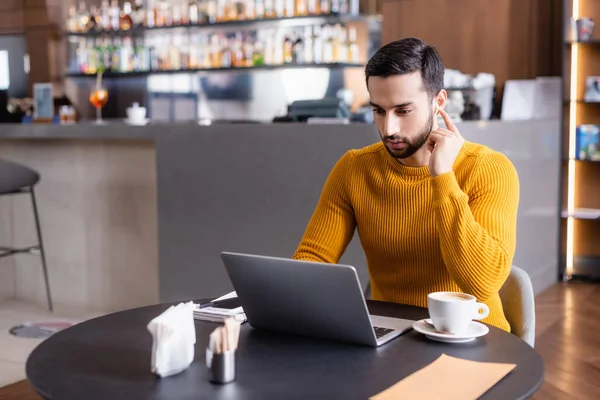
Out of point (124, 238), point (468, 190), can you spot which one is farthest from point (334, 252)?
point (124, 238)

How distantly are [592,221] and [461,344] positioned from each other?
427cm

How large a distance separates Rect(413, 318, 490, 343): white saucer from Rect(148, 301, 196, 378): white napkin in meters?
0.42

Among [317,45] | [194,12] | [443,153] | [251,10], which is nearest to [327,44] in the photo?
[317,45]

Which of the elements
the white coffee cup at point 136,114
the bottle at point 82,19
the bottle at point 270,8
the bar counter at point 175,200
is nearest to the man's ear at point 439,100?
the bar counter at point 175,200

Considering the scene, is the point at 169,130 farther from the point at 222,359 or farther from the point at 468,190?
Answer: the point at 222,359

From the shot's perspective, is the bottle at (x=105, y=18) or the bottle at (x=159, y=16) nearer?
Result: the bottle at (x=159, y=16)

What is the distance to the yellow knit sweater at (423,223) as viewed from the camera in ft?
5.60

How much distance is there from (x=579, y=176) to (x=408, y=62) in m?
3.87

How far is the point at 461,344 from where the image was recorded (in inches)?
54.6

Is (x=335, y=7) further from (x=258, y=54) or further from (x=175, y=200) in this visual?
(x=175, y=200)

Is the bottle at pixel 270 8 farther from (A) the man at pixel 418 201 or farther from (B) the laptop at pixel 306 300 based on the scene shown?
(B) the laptop at pixel 306 300

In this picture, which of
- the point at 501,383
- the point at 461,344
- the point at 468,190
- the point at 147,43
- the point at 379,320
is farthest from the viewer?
the point at 147,43

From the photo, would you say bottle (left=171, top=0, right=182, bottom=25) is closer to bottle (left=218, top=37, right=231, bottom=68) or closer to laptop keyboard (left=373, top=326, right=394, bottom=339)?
bottle (left=218, top=37, right=231, bottom=68)

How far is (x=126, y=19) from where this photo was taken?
22.9 feet
